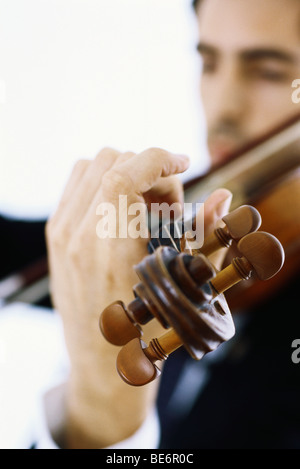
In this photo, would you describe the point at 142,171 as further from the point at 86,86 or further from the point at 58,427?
the point at 86,86

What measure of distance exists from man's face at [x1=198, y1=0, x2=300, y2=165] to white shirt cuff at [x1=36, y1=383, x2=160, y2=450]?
0.52m

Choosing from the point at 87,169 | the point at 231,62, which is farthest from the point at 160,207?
the point at 231,62

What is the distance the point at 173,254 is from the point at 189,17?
3.04 feet

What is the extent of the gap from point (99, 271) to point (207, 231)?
0.52 feet

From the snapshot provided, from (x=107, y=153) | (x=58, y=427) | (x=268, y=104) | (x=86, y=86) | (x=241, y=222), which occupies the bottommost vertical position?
(x=58, y=427)

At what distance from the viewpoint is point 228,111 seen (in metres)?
1.00

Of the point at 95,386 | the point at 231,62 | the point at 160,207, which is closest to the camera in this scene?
the point at 160,207

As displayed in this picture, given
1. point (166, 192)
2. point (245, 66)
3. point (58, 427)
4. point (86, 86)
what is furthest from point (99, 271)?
point (86, 86)

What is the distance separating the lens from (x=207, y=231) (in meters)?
0.43

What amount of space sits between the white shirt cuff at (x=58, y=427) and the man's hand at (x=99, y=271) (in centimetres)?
2

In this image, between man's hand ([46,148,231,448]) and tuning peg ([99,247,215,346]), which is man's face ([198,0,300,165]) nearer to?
man's hand ([46,148,231,448])

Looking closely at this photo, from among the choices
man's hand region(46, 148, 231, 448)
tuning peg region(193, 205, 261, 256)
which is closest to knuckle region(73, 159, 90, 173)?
man's hand region(46, 148, 231, 448)

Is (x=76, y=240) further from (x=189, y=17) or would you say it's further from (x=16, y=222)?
(x=16, y=222)

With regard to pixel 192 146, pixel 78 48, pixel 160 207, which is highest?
pixel 78 48
